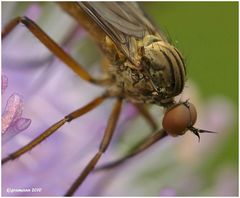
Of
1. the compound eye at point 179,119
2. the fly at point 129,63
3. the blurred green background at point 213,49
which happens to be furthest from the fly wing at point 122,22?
the blurred green background at point 213,49

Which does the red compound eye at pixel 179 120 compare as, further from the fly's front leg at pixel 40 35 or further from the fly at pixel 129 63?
the fly's front leg at pixel 40 35

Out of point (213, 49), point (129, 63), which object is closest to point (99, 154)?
point (129, 63)

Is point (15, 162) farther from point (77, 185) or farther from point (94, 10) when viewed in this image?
point (94, 10)

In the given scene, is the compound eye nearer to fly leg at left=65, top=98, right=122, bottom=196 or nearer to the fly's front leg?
fly leg at left=65, top=98, right=122, bottom=196

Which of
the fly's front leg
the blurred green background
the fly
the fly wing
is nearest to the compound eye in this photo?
the fly

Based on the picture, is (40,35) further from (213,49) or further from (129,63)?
(213,49)

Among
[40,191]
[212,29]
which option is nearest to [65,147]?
[40,191]
